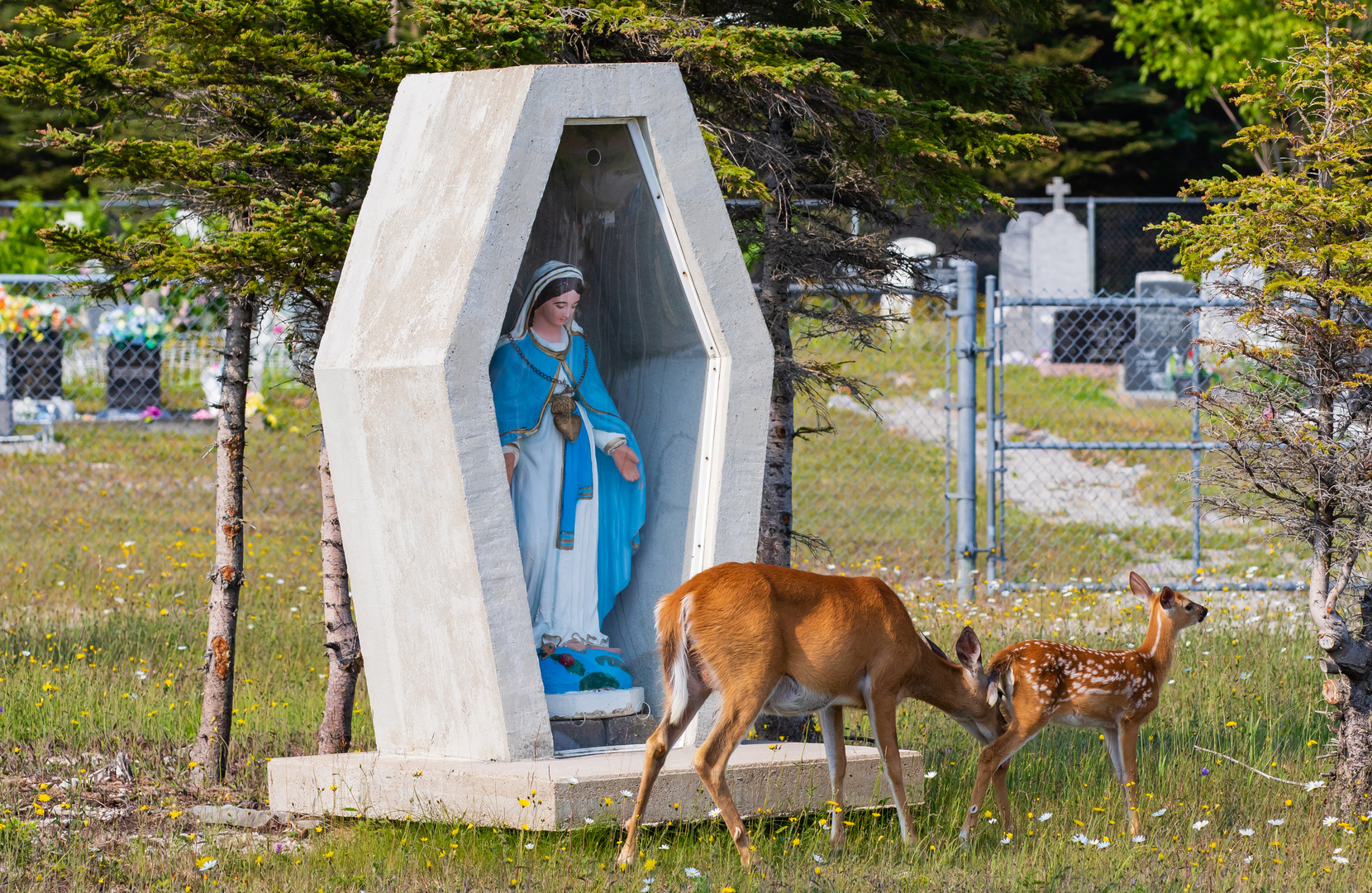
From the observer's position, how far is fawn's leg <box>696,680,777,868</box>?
4277mm

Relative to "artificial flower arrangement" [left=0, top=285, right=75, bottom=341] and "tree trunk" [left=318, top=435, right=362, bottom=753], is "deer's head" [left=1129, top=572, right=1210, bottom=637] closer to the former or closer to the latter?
"tree trunk" [left=318, top=435, right=362, bottom=753]

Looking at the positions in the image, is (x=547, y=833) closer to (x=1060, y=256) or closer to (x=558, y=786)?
(x=558, y=786)

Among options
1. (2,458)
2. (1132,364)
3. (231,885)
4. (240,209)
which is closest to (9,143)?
(2,458)

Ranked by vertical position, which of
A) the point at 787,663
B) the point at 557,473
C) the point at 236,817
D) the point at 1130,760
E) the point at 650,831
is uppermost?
the point at 557,473

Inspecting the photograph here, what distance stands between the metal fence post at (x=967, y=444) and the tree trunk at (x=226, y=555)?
5.68m

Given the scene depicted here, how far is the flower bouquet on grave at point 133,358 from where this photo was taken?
52.9 feet

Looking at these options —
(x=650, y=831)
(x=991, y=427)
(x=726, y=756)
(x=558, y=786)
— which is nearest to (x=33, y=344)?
(x=991, y=427)

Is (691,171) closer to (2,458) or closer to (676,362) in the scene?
(676,362)

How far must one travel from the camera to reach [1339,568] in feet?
17.4

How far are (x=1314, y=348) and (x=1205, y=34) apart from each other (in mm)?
18789

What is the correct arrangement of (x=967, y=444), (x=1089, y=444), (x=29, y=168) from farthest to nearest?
(x=29, y=168) → (x=967, y=444) → (x=1089, y=444)

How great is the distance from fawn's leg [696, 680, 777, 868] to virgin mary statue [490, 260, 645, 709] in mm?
936

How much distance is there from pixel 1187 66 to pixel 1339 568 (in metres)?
18.2

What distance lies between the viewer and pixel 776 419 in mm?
6453
